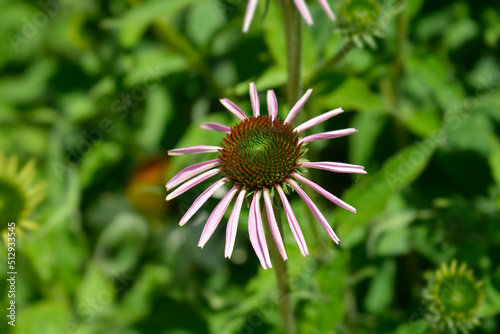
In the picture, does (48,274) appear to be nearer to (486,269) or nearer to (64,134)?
(64,134)

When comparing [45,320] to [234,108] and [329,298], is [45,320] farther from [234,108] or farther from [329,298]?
[234,108]

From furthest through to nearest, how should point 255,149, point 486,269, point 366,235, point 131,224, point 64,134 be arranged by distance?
point 64,134 → point 131,224 → point 366,235 → point 486,269 → point 255,149

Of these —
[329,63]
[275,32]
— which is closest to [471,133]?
[329,63]

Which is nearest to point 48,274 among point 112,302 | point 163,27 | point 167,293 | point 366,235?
point 112,302

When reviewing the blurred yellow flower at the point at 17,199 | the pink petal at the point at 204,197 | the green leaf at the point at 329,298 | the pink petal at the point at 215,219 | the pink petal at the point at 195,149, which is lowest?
the green leaf at the point at 329,298

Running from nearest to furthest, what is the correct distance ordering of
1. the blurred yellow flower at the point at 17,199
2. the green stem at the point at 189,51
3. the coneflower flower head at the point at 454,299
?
the coneflower flower head at the point at 454,299
the blurred yellow flower at the point at 17,199
the green stem at the point at 189,51

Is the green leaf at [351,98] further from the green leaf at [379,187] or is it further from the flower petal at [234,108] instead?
the flower petal at [234,108]

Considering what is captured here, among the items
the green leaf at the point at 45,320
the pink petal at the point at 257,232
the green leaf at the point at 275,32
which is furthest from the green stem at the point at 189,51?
the pink petal at the point at 257,232
